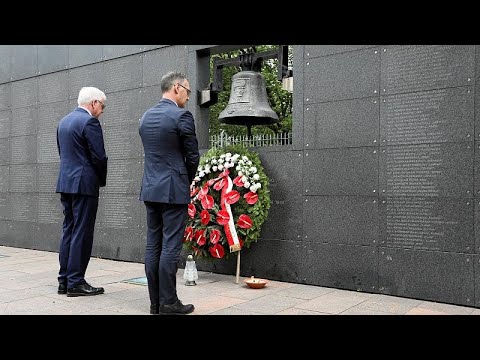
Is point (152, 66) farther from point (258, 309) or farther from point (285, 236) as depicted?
point (258, 309)

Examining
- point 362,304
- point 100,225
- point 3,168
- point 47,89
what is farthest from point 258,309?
point 3,168

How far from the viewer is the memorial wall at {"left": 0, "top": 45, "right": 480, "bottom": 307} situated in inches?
179

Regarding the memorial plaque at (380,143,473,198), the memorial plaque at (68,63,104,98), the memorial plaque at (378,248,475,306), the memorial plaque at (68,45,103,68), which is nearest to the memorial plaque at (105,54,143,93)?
the memorial plaque at (68,63,104,98)

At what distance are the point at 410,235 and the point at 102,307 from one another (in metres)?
2.86

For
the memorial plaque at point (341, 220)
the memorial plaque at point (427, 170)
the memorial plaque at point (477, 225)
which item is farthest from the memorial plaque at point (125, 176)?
the memorial plaque at point (477, 225)

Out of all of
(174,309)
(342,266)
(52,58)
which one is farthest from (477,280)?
(52,58)

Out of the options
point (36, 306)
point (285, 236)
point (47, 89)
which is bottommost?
point (36, 306)

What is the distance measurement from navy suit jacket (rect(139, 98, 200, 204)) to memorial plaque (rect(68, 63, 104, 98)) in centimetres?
386

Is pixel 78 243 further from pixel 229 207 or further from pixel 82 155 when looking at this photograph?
pixel 229 207

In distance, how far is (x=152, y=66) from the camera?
6.96 metres

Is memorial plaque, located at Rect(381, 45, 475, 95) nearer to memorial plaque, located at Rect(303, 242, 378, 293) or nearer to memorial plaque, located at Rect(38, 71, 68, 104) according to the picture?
memorial plaque, located at Rect(303, 242, 378, 293)

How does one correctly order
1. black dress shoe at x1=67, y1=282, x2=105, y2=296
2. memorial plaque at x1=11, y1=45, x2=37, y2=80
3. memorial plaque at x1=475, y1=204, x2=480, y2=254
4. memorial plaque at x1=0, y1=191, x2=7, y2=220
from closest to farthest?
1. memorial plaque at x1=475, y1=204, x2=480, y2=254
2. black dress shoe at x1=67, y1=282, x2=105, y2=296
3. memorial plaque at x1=11, y1=45, x2=37, y2=80
4. memorial plaque at x1=0, y1=191, x2=7, y2=220

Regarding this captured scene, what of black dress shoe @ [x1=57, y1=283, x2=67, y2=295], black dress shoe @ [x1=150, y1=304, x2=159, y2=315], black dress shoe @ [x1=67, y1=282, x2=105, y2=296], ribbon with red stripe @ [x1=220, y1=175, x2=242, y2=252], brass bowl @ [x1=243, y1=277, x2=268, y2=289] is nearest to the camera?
black dress shoe @ [x1=150, y1=304, x2=159, y2=315]

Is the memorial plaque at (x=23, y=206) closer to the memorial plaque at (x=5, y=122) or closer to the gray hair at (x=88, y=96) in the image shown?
the memorial plaque at (x=5, y=122)
